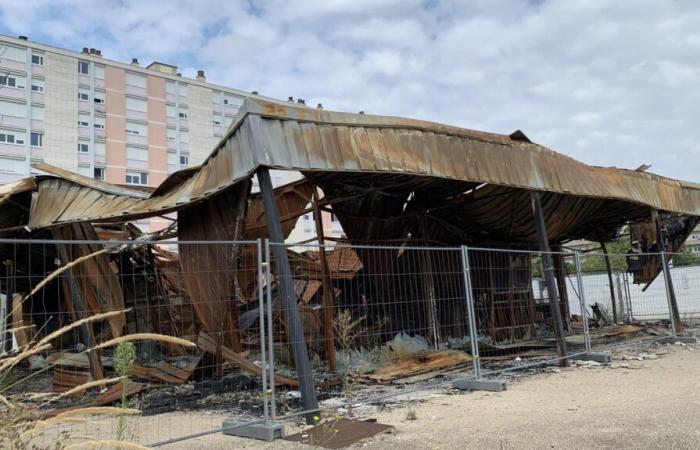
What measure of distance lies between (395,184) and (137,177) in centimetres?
4680

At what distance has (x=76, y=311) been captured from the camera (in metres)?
9.11

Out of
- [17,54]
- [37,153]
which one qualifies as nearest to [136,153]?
[37,153]

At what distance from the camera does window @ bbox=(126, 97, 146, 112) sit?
174 ft

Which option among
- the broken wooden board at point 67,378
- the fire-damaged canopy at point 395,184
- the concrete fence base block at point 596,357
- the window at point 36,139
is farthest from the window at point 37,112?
the concrete fence base block at point 596,357

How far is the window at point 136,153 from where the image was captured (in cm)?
5188

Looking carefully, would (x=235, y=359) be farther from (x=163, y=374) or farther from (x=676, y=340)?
(x=676, y=340)

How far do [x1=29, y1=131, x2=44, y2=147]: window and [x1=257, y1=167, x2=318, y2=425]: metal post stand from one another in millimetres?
47981

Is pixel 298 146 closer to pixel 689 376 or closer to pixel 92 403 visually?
pixel 92 403

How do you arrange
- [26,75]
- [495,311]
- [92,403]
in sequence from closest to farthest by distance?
[92,403] < [495,311] < [26,75]

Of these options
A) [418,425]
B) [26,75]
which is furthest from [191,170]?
[26,75]

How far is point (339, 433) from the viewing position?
5730mm

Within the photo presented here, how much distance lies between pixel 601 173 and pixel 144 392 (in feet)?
32.5

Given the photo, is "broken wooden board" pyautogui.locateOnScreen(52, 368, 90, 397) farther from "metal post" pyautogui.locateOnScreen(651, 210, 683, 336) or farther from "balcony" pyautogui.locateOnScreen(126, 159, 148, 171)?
"balcony" pyautogui.locateOnScreen(126, 159, 148, 171)

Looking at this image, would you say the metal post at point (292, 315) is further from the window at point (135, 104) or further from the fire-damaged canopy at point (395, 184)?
the window at point (135, 104)
